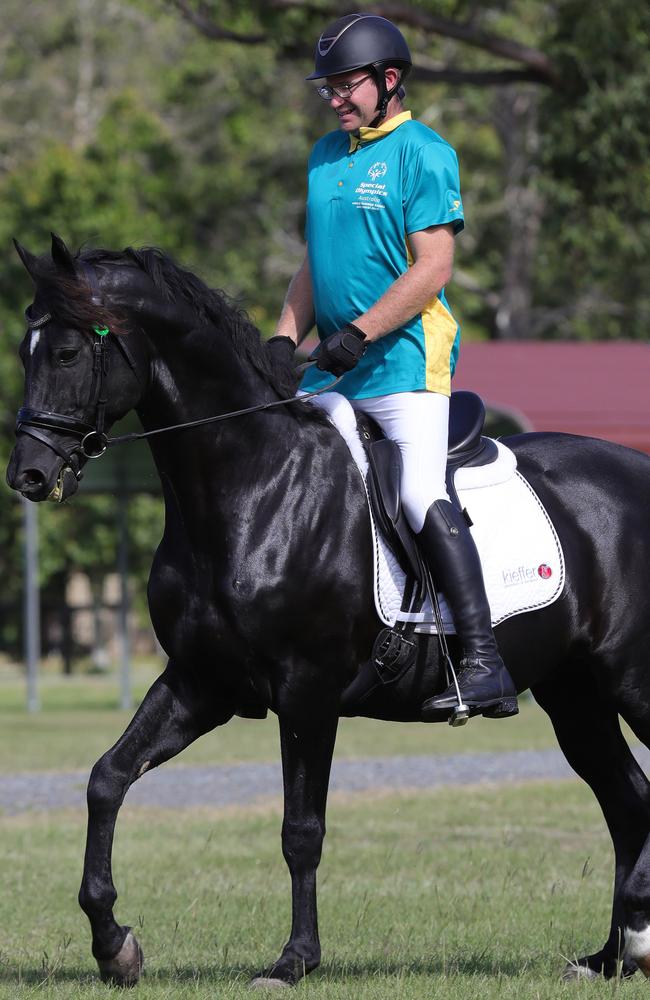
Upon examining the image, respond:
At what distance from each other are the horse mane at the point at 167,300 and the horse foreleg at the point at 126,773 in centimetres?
122

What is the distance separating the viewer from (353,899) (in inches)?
356

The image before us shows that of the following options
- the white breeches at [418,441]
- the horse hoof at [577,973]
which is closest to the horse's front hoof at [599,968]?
the horse hoof at [577,973]

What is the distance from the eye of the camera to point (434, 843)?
11133 mm

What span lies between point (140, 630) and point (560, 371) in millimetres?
31307

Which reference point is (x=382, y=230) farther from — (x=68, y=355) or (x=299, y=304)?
(x=68, y=355)

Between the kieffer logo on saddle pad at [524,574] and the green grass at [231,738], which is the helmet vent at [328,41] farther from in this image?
the green grass at [231,738]

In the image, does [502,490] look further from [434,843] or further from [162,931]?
A: [434,843]

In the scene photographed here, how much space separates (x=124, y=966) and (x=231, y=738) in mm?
15391

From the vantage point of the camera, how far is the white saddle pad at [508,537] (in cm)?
694

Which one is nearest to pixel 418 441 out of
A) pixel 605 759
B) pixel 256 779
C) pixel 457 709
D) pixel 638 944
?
pixel 457 709

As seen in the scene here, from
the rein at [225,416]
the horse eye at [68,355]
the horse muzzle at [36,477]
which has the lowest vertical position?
the horse muzzle at [36,477]

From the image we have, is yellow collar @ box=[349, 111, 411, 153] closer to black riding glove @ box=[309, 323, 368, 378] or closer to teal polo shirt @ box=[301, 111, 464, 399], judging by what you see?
teal polo shirt @ box=[301, 111, 464, 399]

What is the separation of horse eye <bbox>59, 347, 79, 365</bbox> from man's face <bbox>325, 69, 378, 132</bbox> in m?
1.43

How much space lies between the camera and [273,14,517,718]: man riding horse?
21.7 ft
